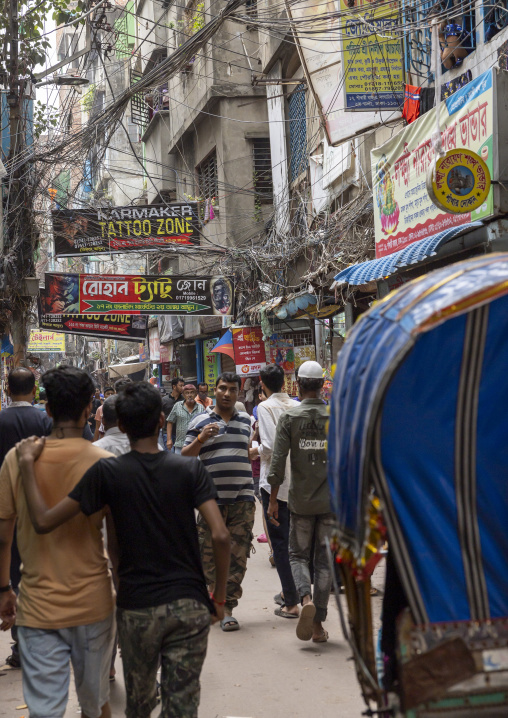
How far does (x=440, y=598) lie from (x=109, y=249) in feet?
42.8

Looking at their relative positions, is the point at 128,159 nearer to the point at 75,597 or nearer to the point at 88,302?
the point at 88,302

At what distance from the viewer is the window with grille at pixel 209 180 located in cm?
1921

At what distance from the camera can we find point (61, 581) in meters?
3.19

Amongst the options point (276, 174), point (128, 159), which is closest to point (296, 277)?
point (276, 174)

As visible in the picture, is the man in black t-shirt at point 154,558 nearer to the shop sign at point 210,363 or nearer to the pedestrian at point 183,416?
the pedestrian at point 183,416

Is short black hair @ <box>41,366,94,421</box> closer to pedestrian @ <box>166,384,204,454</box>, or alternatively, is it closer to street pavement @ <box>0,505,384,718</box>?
street pavement @ <box>0,505,384,718</box>

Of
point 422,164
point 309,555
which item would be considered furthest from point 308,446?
point 422,164

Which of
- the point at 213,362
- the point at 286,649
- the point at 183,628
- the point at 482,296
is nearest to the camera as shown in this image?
the point at 482,296

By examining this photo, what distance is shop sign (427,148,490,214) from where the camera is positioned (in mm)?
7270

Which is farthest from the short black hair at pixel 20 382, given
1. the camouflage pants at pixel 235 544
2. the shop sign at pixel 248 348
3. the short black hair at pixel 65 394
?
the shop sign at pixel 248 348

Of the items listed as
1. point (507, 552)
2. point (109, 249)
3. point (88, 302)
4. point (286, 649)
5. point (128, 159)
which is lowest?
point (286, 649)

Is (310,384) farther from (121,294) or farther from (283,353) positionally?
(121,294)

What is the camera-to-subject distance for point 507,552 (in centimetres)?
268

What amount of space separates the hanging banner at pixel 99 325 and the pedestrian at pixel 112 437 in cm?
1009
